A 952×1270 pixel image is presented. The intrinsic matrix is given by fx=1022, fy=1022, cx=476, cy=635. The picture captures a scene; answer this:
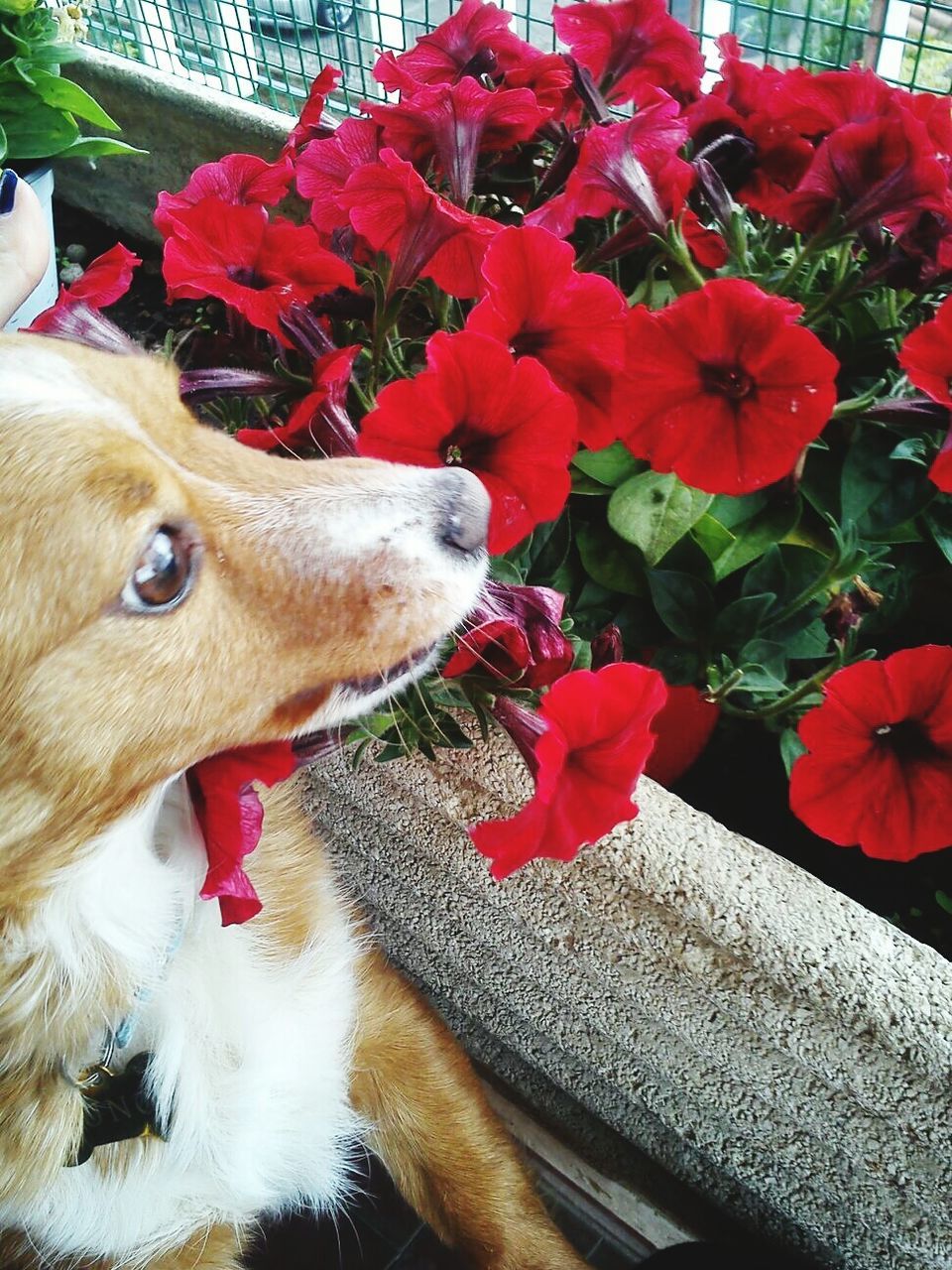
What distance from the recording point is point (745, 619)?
0.99m

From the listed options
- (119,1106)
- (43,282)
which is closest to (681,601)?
(119,1106)

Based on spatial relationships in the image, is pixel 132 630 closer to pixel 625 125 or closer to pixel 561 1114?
pixel 625 125

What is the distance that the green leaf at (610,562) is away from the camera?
1040mm

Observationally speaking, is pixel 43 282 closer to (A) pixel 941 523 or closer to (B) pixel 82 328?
(B) pixel 82 328

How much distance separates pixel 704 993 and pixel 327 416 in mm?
642

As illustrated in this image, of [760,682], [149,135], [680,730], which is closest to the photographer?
[760,682]

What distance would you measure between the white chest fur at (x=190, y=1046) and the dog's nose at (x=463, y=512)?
0.39 meters

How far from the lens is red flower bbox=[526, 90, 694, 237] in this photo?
2.87 ft

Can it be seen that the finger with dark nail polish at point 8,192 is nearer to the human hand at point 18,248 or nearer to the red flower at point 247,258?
the human hand at point 18,248

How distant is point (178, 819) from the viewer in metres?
1.05

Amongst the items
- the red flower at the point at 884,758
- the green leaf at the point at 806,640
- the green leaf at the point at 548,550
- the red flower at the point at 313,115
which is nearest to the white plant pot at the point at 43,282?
the red flower at the point at 313,115

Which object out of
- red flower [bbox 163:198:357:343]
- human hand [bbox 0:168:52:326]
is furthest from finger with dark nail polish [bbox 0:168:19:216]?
red flower [bbox 163:198:357:343]

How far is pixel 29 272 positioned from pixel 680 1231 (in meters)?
1.49

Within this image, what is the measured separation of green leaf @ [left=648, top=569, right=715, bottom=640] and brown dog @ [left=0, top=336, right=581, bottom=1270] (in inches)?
9.7
